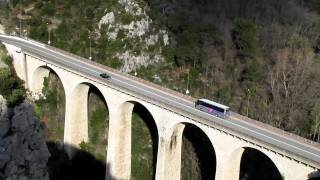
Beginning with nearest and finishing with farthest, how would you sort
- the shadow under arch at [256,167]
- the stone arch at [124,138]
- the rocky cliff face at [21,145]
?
1. the rocky cliff face at [21,145]
2. the shadow under arch at [256,167]
3. the stone arch at [124,138]

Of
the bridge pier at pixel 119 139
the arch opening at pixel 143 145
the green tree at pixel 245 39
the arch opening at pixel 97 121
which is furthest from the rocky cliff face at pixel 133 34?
the bridge pier at pixel 119 139

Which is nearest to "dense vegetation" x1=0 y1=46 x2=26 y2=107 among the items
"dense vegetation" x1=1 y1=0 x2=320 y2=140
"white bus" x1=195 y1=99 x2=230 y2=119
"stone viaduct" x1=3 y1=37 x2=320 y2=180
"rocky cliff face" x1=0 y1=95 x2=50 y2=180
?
"rocky cliff face" x1=0 y1=95 x2=50 y2=180

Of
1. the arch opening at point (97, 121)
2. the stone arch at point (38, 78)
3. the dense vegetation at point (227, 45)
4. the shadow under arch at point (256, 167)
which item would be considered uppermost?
the dense vegetation at point (227, 45)

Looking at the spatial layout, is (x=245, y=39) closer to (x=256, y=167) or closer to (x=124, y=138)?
(x=256, y=167)

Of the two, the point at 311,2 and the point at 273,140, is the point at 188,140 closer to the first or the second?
the point at 273,140

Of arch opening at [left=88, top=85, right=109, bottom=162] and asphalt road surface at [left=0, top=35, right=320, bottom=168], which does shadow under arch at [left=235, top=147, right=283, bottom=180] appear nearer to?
asphalt road surface at [left=0, top=35, right=320, bottom=168]

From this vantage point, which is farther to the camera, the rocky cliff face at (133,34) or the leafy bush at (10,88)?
the rocky cliff face at (133,34)

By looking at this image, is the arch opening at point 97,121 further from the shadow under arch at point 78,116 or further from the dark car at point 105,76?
the dark car at point 105,76
